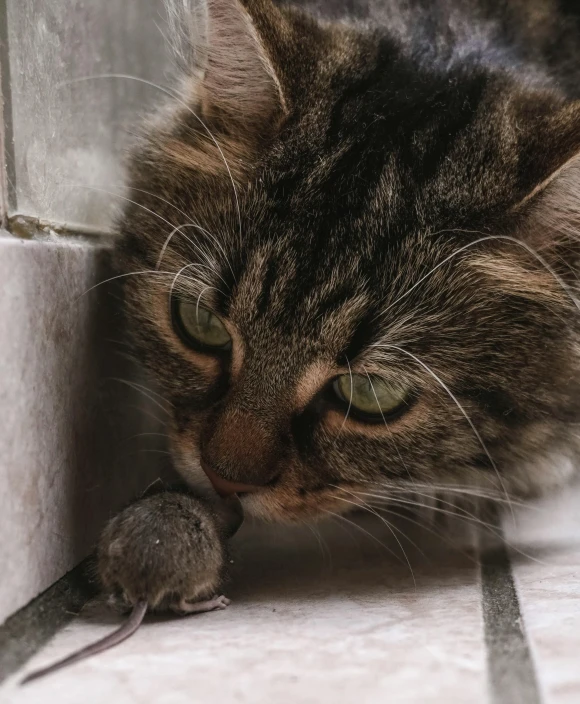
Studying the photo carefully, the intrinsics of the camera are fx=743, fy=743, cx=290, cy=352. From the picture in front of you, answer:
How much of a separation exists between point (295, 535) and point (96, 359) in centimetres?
42

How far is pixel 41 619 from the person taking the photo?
0.81 metres

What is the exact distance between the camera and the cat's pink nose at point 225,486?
0.97 metres

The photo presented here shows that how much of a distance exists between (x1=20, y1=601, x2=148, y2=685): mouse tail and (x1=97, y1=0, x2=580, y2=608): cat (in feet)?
0.71

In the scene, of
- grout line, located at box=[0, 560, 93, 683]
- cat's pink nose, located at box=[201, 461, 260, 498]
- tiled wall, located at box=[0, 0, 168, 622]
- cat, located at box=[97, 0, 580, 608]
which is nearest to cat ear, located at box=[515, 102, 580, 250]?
cat, located at box=[97, 0, 580, 608]

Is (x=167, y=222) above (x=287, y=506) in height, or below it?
above

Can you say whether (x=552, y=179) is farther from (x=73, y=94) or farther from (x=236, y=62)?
(x=73, y=94)

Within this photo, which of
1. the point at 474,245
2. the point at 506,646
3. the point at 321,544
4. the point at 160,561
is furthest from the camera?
the point at 321,544

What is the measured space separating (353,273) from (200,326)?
247mm

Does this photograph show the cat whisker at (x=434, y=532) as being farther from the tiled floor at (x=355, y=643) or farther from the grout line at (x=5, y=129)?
the grout line at (x=5, y=129)

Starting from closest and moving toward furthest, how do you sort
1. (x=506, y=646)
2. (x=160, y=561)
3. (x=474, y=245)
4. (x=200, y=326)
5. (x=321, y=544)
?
(x=506, y=646), (x=160, y=561), (x=474, y=245), (x=200, y=326), (x=321, y=544)

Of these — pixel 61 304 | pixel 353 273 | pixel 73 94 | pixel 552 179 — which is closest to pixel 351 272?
pixel 353 273

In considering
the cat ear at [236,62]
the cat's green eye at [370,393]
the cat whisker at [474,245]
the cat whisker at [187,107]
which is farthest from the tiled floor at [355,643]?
the cat ear at [236,62]

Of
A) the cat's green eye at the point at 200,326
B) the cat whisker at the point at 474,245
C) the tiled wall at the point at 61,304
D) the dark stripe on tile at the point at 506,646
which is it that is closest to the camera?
the dark stripe on tile at the point at 506,646

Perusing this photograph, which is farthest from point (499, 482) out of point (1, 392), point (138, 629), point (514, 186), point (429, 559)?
point (1, 392)
